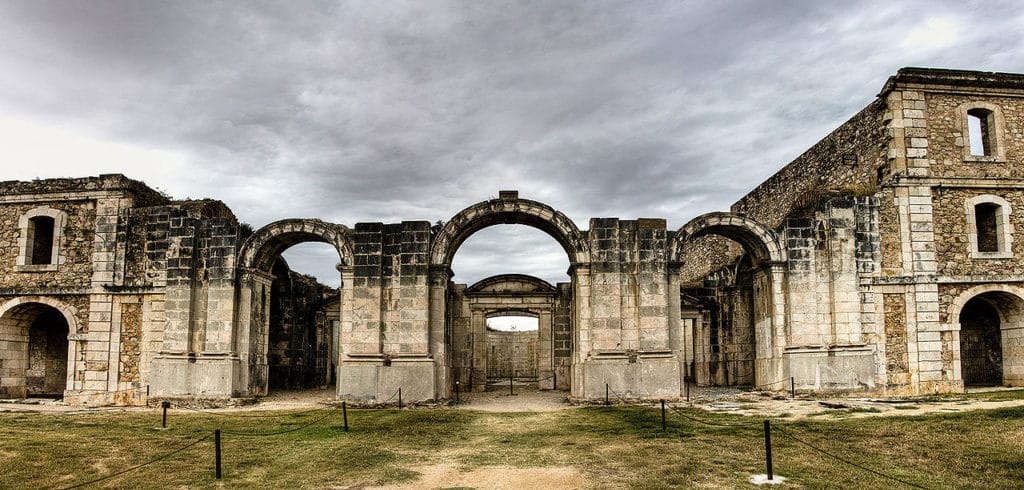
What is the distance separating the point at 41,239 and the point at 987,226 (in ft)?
90.4

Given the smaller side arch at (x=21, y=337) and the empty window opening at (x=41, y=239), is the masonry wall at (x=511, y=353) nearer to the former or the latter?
the smaller side arch at (x=21, y=337)

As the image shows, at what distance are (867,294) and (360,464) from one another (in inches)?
546

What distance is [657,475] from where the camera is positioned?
961 centimetres

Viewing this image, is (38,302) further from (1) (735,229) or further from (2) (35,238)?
(1) (735,229)

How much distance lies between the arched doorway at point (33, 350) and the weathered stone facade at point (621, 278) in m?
0.09

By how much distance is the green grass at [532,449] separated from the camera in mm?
9500

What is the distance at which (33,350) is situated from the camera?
73.5 feet

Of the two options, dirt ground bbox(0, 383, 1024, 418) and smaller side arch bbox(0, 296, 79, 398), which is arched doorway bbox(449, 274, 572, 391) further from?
smaller side arch bbox(0, 296, 79, 398)

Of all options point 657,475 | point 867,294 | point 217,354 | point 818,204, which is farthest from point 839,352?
point 217,354

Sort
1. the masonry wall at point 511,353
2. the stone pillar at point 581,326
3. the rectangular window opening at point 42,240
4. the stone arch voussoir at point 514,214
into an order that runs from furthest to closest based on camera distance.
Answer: the masonry wall at point 511,353 → the rectangular window opening at point 42,240 → the stone arch voussoir at point 514,214 → the stone pillar at point 581,326

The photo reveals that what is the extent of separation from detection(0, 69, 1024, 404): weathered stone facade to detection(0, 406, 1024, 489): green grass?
296 centimetres

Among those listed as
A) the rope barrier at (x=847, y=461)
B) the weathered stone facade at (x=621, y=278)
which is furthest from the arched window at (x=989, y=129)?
the rope barrier at (x=847, y=461)

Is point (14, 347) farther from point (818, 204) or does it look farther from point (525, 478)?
point (818, 204)

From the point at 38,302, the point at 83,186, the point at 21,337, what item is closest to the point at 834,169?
the point at 83,186
